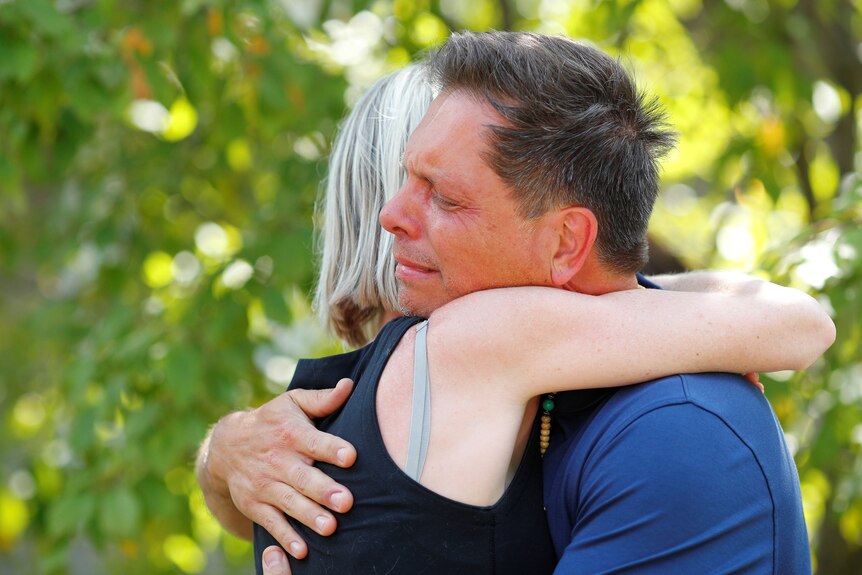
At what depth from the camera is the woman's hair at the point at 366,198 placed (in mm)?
1941

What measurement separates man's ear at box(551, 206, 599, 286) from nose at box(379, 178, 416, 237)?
25cm

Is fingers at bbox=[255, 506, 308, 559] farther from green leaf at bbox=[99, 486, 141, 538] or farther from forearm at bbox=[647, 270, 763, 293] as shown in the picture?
green leaf at bbox=[99, 486, 141, 538]

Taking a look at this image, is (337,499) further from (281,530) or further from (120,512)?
(120,512)

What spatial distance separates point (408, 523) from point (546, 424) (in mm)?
291

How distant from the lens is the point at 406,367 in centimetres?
159

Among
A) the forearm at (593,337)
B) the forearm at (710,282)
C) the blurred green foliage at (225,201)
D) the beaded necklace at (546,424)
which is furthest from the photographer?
the blurred green foliage at (225,201)

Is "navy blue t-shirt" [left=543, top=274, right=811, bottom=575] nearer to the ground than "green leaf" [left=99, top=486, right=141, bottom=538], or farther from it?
farther from it

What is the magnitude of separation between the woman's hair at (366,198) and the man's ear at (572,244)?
1.12 feet

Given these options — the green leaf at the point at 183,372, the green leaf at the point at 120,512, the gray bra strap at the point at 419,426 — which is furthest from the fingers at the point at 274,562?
the green leaf at the point at 120,512

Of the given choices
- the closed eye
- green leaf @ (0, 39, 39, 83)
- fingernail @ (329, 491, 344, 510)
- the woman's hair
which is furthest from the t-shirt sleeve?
green leaf @ (0, 39, 39, 83)

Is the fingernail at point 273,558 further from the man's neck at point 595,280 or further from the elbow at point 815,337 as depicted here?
the elbow at point 815,337

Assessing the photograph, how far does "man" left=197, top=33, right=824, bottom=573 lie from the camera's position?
146cm

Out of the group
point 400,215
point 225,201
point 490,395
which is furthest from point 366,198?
point 225,201

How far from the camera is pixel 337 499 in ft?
5.24
